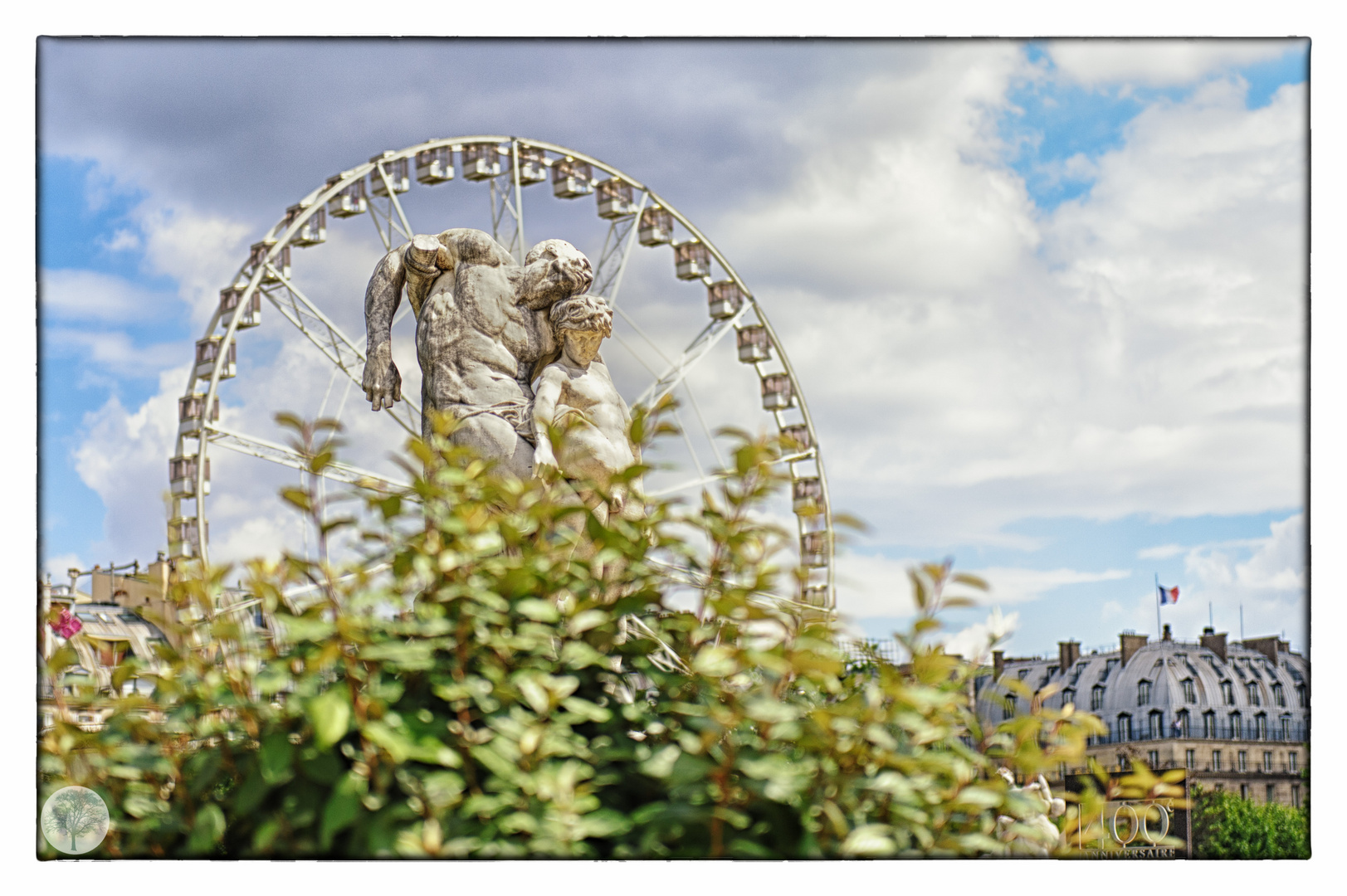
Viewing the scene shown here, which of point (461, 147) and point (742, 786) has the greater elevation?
point (461, 147)

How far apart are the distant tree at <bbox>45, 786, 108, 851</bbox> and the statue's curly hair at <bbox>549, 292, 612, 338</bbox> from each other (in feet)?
8.77

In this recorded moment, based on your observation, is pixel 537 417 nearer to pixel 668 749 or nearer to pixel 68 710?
pixel 68 710

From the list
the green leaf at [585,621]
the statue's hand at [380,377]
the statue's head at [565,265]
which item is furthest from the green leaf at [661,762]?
the statue's hand at [380,377]

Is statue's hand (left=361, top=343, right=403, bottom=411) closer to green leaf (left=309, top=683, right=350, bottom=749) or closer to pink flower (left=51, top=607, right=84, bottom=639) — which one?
pink flower (left=51, top=607, right=84, bottom=639)

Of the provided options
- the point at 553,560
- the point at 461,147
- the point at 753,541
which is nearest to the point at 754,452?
the point at 753,541

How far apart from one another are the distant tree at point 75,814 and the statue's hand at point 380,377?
2644 millimetres

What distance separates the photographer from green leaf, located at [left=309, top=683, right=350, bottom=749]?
2611 millimetres

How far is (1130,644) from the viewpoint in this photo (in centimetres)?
6838

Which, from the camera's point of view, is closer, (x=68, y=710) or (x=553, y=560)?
(x=553, y=560)

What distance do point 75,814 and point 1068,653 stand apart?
6845 centimetres

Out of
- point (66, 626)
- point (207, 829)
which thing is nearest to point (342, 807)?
point (207, 829)

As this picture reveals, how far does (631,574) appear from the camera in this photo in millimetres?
3139

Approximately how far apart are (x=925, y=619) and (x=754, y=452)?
46 cm

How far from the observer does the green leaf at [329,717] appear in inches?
103
